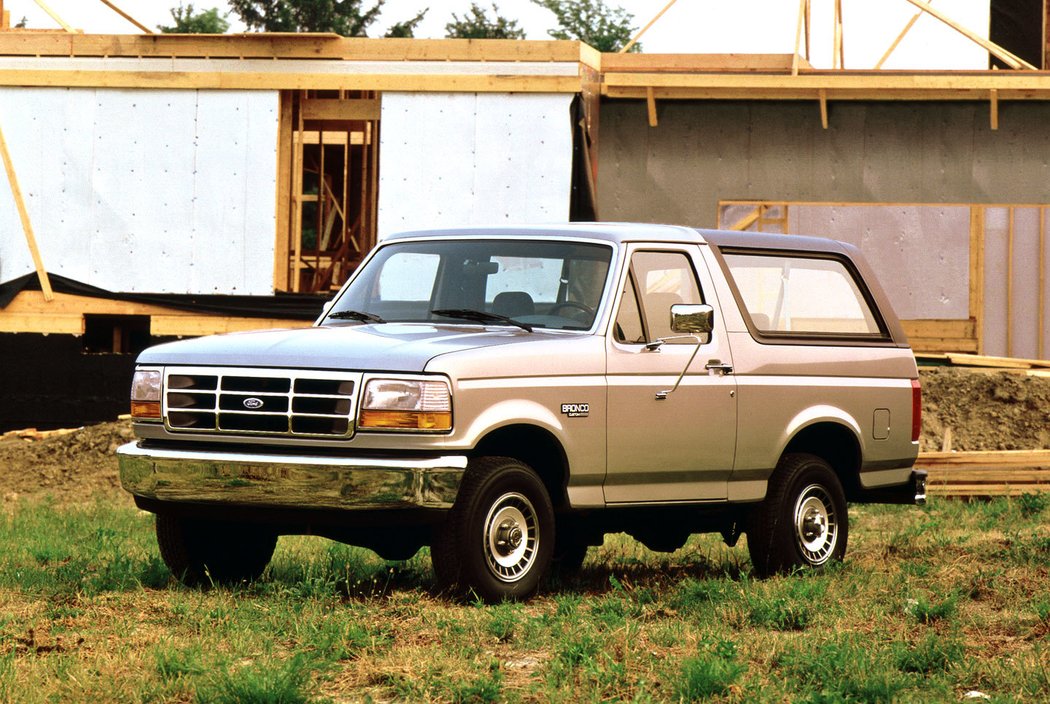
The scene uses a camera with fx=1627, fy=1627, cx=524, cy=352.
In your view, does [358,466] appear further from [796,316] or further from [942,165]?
[942,165]

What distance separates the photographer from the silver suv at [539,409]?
756cm

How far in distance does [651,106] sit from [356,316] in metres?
13.0

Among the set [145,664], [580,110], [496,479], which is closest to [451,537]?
[496,479]

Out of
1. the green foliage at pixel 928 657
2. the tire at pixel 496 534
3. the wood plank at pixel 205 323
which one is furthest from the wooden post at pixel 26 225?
the green foliage at pixel 928 657

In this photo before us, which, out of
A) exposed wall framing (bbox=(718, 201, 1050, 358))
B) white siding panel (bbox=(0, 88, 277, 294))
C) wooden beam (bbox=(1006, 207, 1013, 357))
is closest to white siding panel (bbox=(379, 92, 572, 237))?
white siding panel (bbox=(0, 88, 277, 294))

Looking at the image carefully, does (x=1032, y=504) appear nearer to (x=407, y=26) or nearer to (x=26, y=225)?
(x=26, y=225)

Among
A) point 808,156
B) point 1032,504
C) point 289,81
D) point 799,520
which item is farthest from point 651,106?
point 799,520

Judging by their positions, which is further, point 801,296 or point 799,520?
point 801,296

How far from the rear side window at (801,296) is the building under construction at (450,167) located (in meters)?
10.4

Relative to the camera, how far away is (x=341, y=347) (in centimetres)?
773

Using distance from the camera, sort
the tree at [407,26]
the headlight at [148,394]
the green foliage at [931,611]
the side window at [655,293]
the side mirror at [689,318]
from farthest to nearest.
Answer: the tree at [407,26]
the side window at [655,293]
the side mirror at [689,318]
the headlight at [148,394]
the green foliage at [931,611]

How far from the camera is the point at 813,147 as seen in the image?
21672 millimetres

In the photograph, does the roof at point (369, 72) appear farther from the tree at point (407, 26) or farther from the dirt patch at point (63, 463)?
the tree at point (407, 26)

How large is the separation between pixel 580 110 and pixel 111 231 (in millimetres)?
6313
